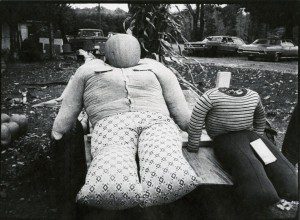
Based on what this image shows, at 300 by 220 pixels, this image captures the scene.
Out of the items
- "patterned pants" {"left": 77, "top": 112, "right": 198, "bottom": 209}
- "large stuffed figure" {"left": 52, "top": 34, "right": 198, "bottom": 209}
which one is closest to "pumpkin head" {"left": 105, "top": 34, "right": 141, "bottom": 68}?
"large stuffed figure" {"left": 52, "top": 34, "right": 198, "bottom": 209}

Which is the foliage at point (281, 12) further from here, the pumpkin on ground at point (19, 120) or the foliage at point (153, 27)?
the foliage at point (153, 27)

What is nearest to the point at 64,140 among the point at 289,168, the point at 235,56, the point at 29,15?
the point at 29,15

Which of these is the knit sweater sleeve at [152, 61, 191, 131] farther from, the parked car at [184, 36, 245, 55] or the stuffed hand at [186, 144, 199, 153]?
the parked car at [184, 36, 245, 55]

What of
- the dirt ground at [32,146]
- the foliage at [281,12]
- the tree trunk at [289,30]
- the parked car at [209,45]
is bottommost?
the dirt ground at [32,146]

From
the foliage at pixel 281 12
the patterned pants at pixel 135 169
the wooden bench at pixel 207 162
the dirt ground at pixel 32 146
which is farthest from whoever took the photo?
the dirt ground at pixel 32 146

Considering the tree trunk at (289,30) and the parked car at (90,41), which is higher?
the tree trunk at (289,30)

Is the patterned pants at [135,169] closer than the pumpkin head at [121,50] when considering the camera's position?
Yes

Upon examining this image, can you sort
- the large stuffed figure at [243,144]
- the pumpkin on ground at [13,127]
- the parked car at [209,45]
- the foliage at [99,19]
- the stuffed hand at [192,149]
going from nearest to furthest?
1. the large stuffed figure at [243,144]
2. the foliage at [99,19]
3. the stuffed hand at [192,149]
4. the pumpkin on ground at [13,127]
5. the parked car at [209,45]

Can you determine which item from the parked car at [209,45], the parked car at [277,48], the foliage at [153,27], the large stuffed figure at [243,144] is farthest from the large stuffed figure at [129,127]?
the foliage at [153,27]

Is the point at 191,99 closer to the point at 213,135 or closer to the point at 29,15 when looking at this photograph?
the point at 213,135
